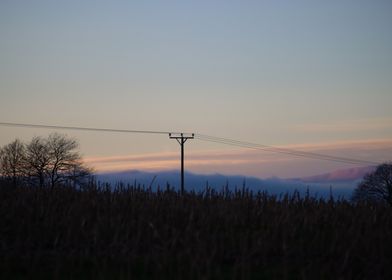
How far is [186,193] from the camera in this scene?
73.0 feet

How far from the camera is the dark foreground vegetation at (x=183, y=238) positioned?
41.4ft

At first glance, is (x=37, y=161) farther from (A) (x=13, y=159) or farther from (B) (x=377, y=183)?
(B) (x=377, y=183)

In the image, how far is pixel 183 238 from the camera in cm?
1488

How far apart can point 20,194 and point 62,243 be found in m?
6.55

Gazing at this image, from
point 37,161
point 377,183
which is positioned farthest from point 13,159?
point 377,183

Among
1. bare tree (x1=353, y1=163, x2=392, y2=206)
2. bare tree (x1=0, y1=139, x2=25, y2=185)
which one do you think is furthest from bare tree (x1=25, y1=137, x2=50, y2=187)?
bare tree (x1=353, y1=163, x2=392, y2=206)

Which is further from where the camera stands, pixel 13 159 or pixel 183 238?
pixel 13 159

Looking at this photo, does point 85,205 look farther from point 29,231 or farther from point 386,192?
point 386,192

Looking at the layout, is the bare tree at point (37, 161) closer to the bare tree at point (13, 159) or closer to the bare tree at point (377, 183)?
the bare tree at point (13, 159)

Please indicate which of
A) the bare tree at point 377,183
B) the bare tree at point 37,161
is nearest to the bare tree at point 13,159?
the bare tree at point 37,161

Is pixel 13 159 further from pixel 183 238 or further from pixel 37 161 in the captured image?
pixel 183 238

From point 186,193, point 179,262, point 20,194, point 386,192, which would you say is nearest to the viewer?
point 179,262

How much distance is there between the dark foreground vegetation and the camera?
12633 mm

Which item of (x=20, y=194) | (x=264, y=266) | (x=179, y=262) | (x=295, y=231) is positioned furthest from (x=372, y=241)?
(x=20, y=194)
